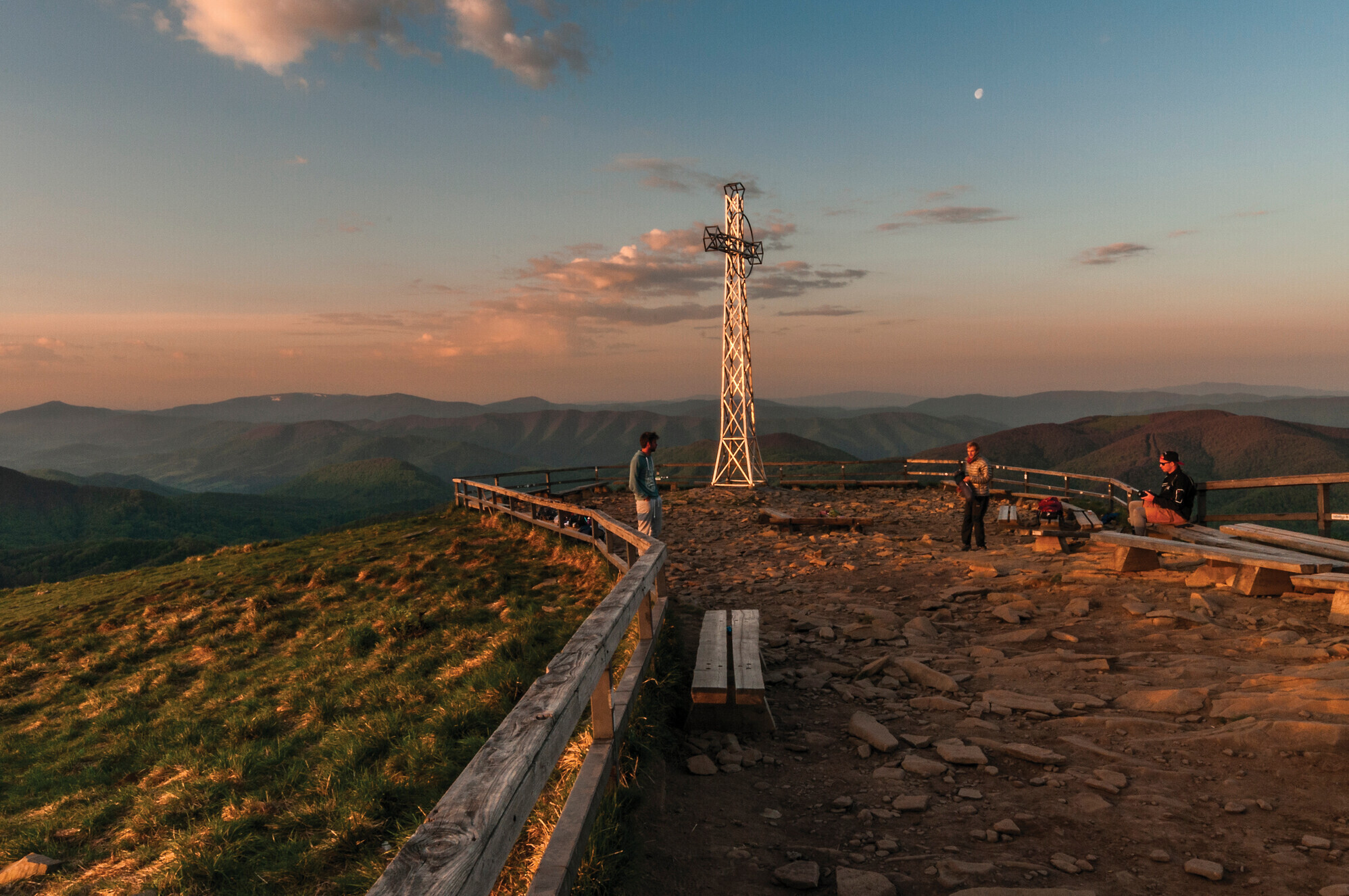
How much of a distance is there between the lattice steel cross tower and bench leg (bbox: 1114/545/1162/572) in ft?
55.2

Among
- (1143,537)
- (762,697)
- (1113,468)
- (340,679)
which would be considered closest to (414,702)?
(340,679)

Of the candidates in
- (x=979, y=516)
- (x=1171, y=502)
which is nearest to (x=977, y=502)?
(x=979, y=516)

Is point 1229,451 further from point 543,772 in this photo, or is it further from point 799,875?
point 543,772

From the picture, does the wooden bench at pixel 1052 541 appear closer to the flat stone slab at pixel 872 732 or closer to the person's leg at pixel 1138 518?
the person's leg at pixel 1138 518

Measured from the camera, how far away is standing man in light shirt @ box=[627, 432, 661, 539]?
33.1 ft

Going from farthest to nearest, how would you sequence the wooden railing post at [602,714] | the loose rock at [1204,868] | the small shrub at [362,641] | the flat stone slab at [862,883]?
the small shrub at [362,641]
the wooden railing post at [602,714]
the flat stone slab at [862,883]
the loose rock at [1204,868]

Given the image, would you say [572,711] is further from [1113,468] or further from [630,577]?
[1113,468]

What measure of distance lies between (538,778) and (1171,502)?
1123 cm

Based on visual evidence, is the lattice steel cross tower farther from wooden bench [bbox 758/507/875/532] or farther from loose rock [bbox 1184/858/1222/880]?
loose rock [bbox 1184/858/1222/880]

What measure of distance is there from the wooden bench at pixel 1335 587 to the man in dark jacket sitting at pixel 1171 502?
2.79 m

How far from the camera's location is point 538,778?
2.39 m

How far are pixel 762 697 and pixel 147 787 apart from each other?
704cm

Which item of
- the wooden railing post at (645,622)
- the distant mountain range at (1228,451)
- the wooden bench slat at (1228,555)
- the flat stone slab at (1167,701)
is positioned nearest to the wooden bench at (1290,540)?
the wooden bench slat at (1228,555)

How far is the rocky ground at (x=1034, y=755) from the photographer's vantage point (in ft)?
10.6
